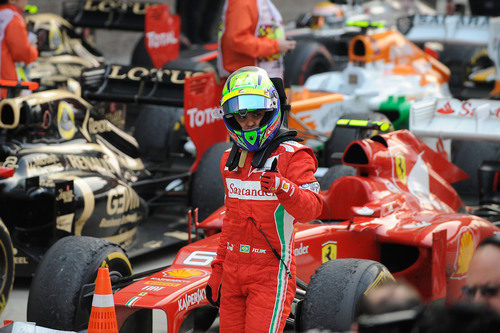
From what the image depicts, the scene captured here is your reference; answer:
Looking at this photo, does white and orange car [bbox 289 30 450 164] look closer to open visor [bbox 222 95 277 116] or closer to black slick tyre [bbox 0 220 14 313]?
black slick tyre [bbox 0 220 14 313]

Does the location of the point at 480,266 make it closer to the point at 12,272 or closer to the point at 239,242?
the point at 239,242

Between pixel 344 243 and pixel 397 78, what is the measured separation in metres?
5.08

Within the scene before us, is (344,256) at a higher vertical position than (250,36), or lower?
lower

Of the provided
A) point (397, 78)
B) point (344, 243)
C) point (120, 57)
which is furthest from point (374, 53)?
point (120, 57)

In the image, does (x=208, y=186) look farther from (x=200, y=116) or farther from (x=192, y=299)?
(x=192, y=299)

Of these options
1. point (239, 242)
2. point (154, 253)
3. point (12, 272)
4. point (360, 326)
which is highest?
point (360, 326)

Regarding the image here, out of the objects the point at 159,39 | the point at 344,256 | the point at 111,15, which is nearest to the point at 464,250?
the point at 344,256

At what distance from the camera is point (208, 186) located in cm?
752

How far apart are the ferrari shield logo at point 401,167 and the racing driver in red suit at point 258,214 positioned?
2.03 m

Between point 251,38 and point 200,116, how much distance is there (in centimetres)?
79

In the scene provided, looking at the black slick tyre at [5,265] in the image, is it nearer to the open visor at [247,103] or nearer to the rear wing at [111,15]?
the open visor at [247,103]

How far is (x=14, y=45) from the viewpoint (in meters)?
8.52

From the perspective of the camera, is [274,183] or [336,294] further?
[336,294]

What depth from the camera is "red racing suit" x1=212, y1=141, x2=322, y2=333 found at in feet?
14.2
